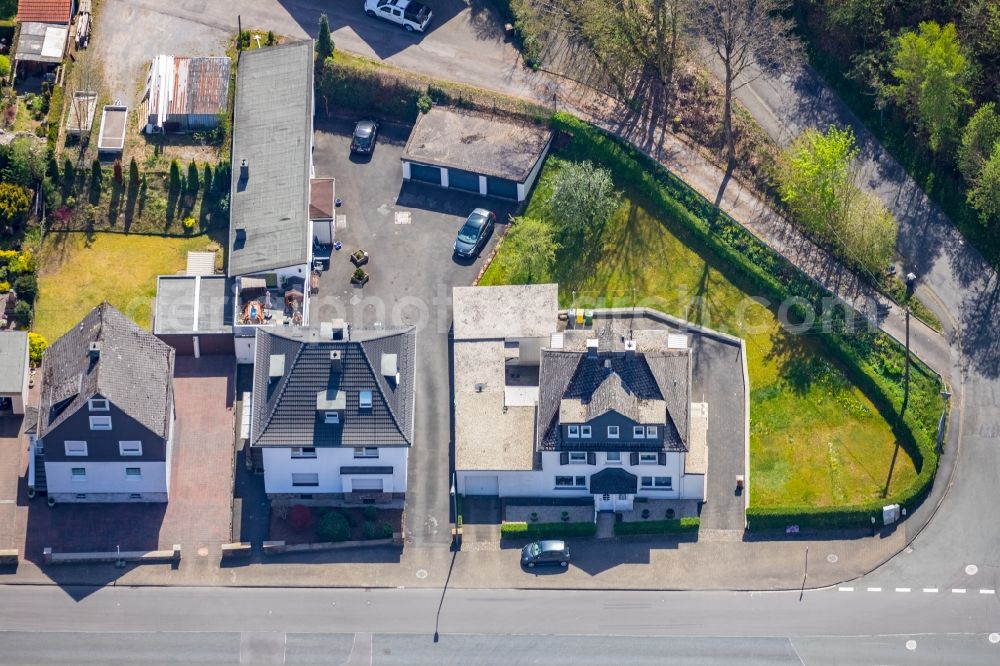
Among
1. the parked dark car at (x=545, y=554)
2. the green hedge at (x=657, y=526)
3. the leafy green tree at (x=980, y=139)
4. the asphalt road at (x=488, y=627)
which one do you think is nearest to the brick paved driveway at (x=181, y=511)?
the asphalt road at (x=488, y=627)

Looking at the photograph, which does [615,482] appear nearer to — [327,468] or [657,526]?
[657,526]

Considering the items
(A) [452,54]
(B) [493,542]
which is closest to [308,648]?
(B) [493,542]

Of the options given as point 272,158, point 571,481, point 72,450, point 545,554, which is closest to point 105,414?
point 72,450

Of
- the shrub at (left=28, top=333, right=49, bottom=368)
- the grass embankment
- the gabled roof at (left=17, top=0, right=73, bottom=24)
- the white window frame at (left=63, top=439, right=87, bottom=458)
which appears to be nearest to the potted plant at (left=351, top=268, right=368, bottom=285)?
the grass embankment

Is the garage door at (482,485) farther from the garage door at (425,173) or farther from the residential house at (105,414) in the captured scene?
the garage door at (425,173)

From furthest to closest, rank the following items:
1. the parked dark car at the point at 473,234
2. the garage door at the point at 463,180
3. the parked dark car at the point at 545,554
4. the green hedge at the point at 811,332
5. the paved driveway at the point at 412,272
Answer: the garage door at the point at 463,180
the parked dark car at the point at 473,234
the paved driveway at the point at 412,272
the green hedge at the point at 811,332
the parked dark car at the point at 545,554

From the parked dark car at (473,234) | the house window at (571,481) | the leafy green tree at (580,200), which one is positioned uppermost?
the leafy green tree at (580,200)

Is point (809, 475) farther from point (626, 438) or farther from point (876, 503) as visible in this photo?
point (626, 438)
